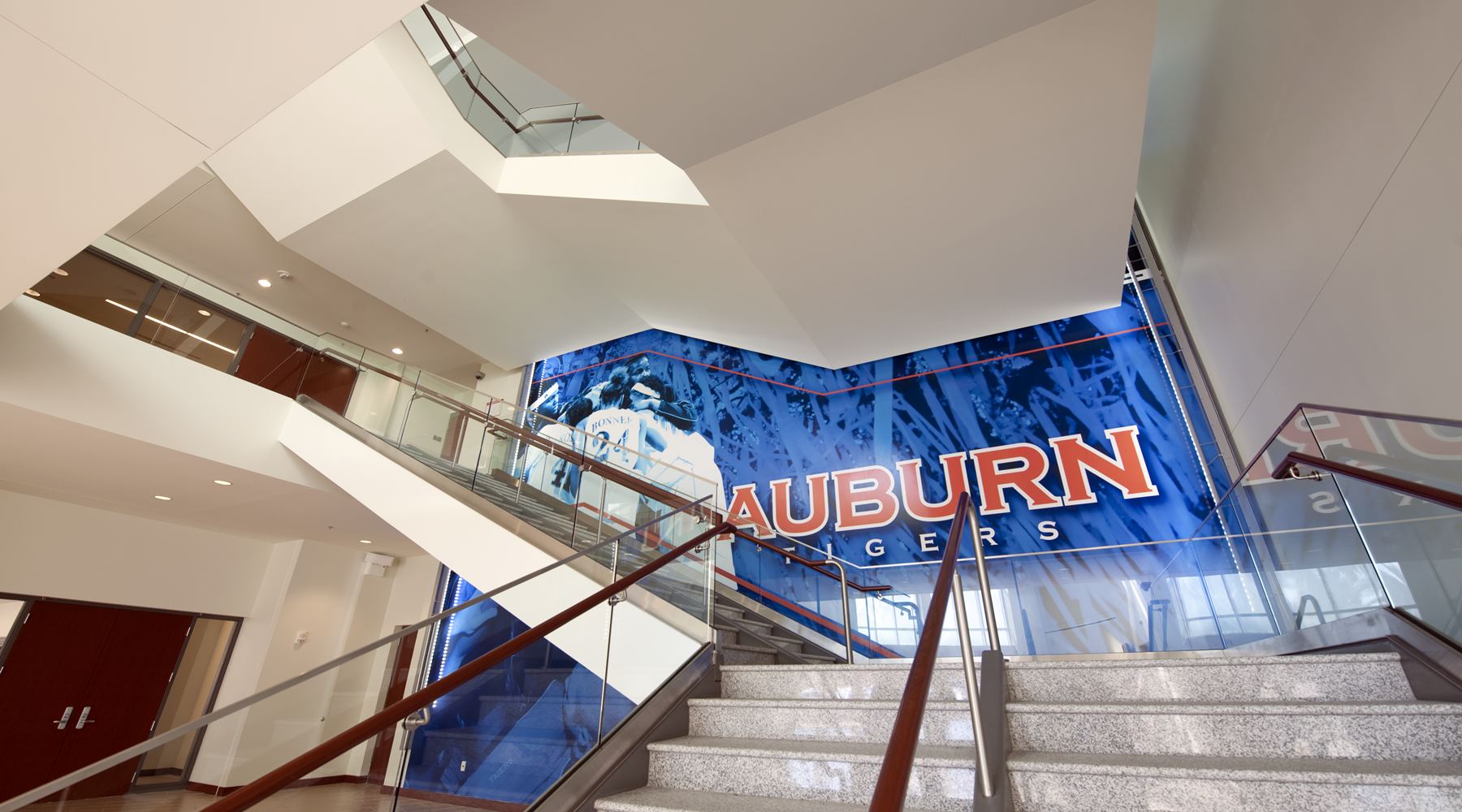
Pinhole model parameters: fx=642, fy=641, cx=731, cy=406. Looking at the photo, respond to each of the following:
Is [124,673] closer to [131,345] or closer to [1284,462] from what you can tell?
[131,345]

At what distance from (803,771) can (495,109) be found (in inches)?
281

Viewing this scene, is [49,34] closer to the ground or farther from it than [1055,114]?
closer to the ground

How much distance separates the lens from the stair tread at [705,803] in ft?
7.55

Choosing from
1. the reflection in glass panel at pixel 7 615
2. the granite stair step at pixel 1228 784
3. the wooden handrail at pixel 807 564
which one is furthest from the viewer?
the reflection in glass panel at pixel 7 615

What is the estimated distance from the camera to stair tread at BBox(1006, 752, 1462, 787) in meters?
1.80

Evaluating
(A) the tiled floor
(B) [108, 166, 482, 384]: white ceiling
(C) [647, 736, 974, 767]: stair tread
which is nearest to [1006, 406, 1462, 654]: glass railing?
(C) [647, 736, 974, 767]: stair tread

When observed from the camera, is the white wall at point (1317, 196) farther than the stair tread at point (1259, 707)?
Yes

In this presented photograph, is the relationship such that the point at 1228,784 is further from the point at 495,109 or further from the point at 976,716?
the point at 495,109

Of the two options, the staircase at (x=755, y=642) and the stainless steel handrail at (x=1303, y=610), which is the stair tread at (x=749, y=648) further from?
the stainless steel handrail at (x=1303, y=610)

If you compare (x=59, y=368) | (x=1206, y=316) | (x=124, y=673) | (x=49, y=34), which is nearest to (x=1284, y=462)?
(x=1206, y=316)

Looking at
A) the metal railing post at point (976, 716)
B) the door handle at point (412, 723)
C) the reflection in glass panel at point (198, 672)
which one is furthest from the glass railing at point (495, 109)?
the reflection in glass panel at point (198, 672)

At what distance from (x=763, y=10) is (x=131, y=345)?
6720mm

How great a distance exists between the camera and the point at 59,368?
5602 mm

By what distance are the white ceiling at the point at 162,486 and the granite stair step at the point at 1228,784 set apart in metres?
7.71
